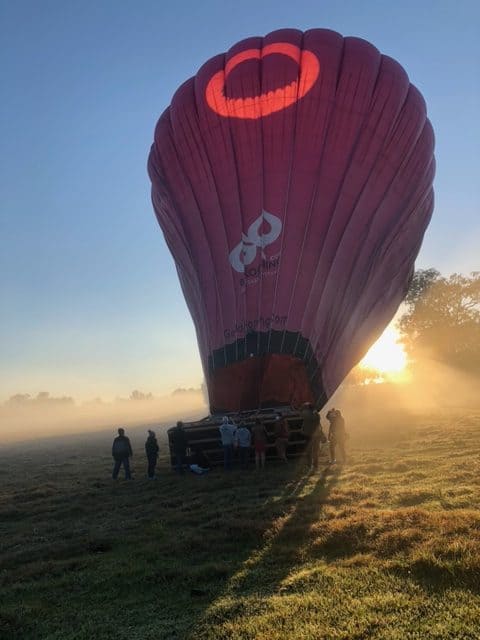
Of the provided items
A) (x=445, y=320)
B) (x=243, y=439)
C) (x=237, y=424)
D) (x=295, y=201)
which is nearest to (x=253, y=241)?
(x=295, y=201)

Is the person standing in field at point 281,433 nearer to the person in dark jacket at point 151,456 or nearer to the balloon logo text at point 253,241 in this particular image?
the person in dark jacket at point 151,456

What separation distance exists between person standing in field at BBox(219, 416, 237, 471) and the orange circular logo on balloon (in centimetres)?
983

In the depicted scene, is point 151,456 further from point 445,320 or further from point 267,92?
point 445,320

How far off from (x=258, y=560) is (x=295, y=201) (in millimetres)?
12079

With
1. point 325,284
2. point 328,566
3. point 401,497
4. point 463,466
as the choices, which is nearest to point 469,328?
point 325,284

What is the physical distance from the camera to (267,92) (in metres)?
16.3

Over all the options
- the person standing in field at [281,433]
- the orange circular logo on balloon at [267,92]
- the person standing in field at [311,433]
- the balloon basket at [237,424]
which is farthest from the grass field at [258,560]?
the orange circular logo on balloon at [267,92]

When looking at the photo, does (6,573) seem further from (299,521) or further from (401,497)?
(401,497)

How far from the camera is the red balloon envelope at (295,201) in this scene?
51.0ft

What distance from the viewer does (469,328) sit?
162 ft

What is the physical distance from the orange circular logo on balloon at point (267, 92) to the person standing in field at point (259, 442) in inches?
387

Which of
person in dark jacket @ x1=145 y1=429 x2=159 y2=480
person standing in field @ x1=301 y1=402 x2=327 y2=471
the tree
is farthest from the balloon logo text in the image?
the tree

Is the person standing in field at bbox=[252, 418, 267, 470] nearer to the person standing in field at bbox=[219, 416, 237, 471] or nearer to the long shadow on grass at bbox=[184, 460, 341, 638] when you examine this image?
the person standing in field at bbox=[219, 416, 237, 471]

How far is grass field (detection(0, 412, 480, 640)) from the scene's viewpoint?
15.3ft
